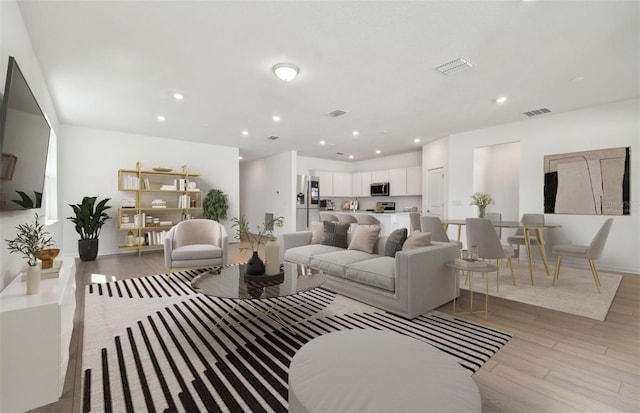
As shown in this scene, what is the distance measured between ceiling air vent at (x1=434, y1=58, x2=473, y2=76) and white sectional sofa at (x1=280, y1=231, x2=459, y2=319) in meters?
2.08

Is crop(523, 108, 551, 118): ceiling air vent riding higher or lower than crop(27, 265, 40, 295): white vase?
higher

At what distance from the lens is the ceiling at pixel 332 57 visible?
2.43 meters

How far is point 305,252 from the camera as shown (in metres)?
4.00

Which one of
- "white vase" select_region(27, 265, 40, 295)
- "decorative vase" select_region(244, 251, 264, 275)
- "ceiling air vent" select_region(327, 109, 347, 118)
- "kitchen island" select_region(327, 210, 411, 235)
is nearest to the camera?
"white vase" select_region(27, 265, 40, 295)

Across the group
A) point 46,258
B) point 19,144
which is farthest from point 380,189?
point 19,144

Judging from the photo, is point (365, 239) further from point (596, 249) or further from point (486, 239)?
point (596, 249)

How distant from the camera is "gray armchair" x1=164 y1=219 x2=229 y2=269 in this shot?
13.4ft

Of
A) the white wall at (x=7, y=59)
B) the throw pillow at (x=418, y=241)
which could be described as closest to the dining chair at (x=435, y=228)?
the throw pillow at (x=418, y=241)

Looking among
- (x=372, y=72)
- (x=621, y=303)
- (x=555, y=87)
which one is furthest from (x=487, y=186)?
(x=372, y=72)

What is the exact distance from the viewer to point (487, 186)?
706 centimetres

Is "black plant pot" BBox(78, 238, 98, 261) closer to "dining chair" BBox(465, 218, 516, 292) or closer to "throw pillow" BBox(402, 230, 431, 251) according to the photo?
"throw pillow" BBox(402, 230, 431, 251)

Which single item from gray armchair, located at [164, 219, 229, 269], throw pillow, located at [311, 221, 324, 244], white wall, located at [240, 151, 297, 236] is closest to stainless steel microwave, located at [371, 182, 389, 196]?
white wall, located at [240, 151, 297, 236]

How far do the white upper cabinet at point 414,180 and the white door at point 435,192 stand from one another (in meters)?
0.64

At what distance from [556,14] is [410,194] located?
6.12m
